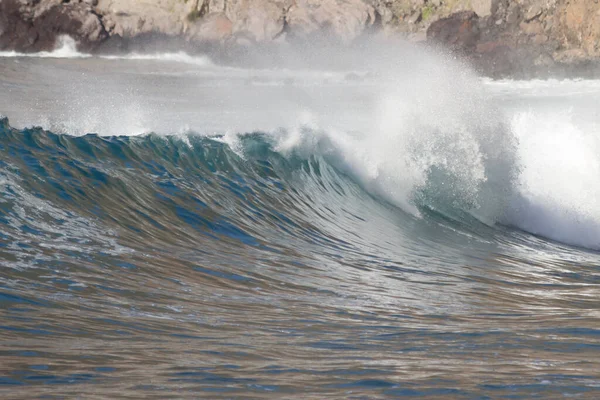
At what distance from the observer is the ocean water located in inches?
150

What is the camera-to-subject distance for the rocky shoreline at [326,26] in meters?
40.8

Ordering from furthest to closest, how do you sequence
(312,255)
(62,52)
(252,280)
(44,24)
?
(44,24), (62,52), (312,255), (252,280)

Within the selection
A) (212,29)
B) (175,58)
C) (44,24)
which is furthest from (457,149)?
(212,29)

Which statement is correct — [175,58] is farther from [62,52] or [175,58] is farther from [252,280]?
[252,280]

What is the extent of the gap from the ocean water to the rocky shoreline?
27358mm

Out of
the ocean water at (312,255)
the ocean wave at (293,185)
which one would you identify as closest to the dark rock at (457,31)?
the ocean water at (312,255)

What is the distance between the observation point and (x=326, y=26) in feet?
146

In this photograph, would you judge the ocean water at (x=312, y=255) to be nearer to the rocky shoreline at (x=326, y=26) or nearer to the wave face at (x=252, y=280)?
the wave face at (x=252, y=280)

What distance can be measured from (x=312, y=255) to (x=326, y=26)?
127ft

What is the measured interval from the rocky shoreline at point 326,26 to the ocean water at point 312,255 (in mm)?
27358

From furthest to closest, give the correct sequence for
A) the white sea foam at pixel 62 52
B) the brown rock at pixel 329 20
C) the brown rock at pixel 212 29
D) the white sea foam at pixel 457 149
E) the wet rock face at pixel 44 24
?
the brown rock at pixel 329 20
the brown rock at pixel 212 29
the wet rock face at pixel 44 24
the white sea foam at pixel 62 52
the white sea foam at pixel 457 149

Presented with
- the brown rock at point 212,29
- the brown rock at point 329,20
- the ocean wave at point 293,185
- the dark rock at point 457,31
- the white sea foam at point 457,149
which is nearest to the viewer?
the ocean wave at point 293,185

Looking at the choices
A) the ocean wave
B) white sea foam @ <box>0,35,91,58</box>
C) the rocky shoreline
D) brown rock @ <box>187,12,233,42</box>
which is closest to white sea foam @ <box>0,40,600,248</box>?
the ocean wave

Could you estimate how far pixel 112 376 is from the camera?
11.7 ft
